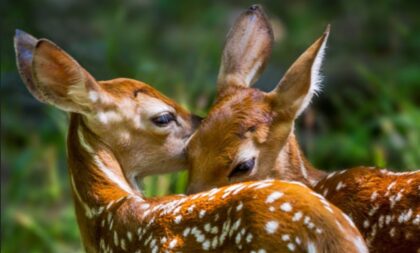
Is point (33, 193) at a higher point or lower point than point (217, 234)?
lower

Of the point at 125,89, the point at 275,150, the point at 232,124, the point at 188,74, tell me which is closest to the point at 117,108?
the point at 125,89

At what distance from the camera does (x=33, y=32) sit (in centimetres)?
1073

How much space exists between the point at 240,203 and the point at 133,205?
0.85 metres

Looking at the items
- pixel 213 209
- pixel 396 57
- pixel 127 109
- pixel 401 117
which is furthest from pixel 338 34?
pixel 213 209

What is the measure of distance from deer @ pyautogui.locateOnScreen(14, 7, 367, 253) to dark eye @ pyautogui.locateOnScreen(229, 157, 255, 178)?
433 millimetres

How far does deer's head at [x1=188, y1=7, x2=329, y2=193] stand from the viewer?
673 cm

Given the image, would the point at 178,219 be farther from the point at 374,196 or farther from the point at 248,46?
the point at 248,46

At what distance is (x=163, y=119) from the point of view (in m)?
7.11

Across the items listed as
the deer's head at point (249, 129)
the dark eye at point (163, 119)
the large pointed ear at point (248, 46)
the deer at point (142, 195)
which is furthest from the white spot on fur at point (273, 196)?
the large pointed ear at point (248, 46)

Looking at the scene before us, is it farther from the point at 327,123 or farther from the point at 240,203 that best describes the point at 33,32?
the point at 240,203

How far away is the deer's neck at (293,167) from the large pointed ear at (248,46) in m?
0.53

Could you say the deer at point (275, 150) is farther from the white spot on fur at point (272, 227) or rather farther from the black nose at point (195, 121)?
the white spot on fur at point (272, 227)

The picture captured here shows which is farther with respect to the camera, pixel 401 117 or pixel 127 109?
pixel 401 117

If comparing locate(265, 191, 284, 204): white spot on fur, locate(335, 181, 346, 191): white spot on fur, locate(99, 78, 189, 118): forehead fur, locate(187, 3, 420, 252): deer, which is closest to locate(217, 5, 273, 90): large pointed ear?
locate(187, 3, 420, 252): deer
